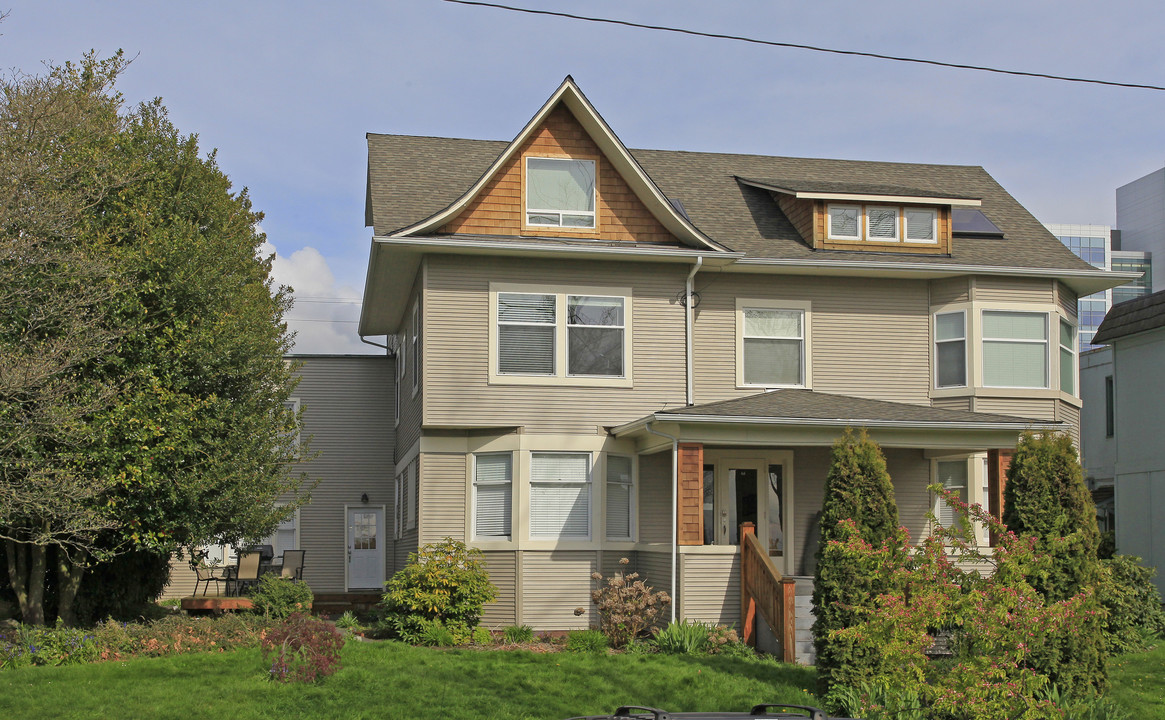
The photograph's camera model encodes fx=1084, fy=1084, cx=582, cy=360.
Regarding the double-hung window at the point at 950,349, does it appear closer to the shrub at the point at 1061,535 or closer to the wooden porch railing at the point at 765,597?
the wooden porch railing at the point at 765,597

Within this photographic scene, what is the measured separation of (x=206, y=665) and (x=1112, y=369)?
21.9 metres

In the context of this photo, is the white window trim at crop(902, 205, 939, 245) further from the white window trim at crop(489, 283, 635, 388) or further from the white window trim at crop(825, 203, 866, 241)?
the white window trim at crop(489, 283, 635, 388)

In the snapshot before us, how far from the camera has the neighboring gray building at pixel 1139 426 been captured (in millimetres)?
22078

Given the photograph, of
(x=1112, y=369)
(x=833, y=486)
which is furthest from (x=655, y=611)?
(x=1112, y=369)

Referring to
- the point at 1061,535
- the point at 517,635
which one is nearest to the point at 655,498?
the point at 517,635

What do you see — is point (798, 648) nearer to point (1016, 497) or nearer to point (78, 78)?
point (1016, 497)

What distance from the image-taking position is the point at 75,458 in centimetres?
1276

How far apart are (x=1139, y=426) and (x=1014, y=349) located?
624 cm

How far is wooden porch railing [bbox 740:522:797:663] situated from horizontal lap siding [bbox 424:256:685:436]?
3.14 metres

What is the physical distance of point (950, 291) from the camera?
1869cm

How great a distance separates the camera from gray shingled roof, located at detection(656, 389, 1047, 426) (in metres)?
15.5

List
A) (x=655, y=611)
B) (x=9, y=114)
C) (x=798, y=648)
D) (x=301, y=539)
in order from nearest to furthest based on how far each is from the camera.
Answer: (x=9, y=114) → (x=798, y=648) → (x=655, y=611) → (x=301, y=539)

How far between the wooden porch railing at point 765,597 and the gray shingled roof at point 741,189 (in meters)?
5.19

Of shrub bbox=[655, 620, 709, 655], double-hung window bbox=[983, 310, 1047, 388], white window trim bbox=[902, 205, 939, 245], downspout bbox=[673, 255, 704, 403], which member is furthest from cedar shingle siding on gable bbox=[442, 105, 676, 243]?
shrub bbox=[655, 620, 709, 655]
